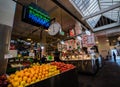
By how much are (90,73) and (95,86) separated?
2464 millimetres

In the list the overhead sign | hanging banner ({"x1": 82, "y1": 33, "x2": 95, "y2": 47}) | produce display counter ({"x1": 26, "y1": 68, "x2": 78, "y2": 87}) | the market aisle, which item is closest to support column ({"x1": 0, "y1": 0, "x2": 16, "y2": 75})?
the overhead sign

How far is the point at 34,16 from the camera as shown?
310 centimetres

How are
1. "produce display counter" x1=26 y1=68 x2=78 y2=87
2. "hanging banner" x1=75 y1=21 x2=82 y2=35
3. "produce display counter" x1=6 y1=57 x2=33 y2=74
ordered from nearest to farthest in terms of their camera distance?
"produce display counter" x1=26 y1=68 x2=78 y2=87, "produce display counter" x1=6 y1=57 x2=33 y2=74, "hanging banner" x1=75 y1=21 x2=82 y2=35

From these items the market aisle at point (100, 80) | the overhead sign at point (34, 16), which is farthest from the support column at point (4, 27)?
the market aisle at point (100, 80)

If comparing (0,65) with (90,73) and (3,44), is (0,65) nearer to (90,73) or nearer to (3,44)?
(3,44)

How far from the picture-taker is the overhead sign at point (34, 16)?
296 centimetres

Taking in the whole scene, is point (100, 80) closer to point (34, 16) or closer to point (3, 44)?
point (34, 16)

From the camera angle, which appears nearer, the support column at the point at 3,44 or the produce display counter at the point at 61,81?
the produce display counter at the point at 61,81

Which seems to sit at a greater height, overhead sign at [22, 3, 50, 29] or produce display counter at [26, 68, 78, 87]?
overhead sign at [22, 3, 50, 29]

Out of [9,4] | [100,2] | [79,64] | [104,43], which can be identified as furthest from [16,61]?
[104,43]

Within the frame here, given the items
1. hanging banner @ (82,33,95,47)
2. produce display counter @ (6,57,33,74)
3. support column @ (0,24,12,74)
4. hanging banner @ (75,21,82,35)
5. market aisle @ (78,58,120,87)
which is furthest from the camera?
hanging banner @ (75,21,82,35)

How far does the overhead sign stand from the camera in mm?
2958

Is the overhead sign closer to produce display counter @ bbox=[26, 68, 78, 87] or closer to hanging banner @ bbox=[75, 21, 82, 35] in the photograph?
produce display counter @ bbox=[26, 68, 78, 87]

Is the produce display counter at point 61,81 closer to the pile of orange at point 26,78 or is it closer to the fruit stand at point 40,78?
the fruit stand at point 40,78
